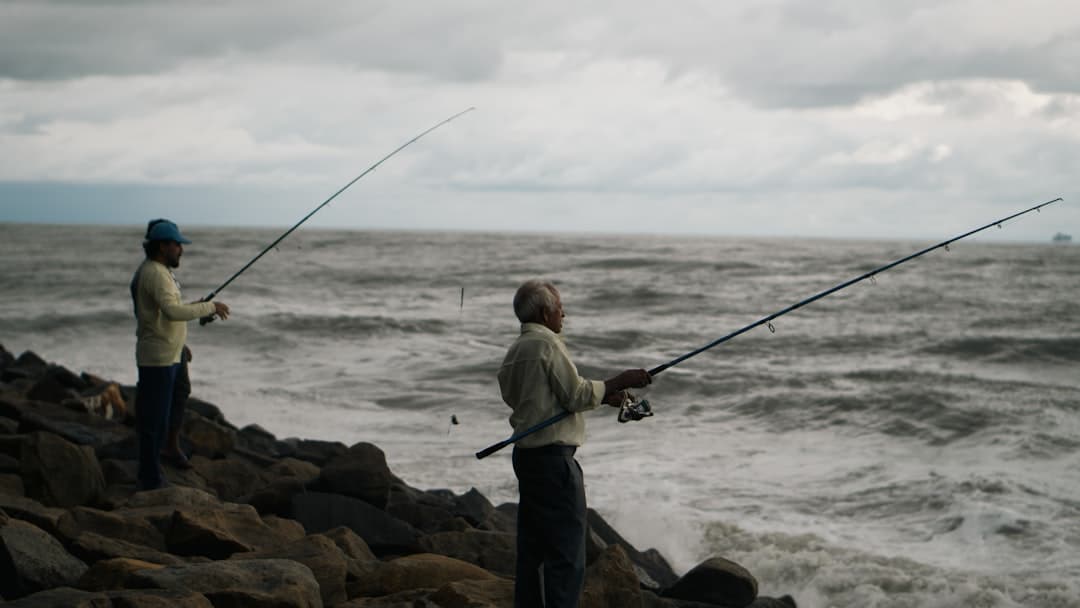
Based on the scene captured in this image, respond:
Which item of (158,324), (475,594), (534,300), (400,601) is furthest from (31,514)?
(534,300)

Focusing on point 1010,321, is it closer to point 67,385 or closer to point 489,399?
point 489,399

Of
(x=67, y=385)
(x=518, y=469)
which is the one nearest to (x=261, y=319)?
(x=67, y=385)

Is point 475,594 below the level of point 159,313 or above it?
below

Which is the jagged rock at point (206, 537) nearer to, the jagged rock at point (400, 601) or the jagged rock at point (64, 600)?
the jagged rock at point (400, 601)

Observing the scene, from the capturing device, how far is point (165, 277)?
5.00 m

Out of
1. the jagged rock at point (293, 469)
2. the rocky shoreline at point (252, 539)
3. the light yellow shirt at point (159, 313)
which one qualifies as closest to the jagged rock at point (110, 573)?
the rocky shoreline at point (252, 539)

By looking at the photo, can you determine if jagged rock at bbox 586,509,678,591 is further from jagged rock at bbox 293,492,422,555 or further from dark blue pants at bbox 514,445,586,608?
dark blue pants at bbox 514,445,586,608

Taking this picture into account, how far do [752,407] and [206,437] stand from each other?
6.51 meters

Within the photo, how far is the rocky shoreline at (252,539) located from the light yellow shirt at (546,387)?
Result: 0.83 metres

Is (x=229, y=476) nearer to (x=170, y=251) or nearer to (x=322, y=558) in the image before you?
(x=170, y=251)

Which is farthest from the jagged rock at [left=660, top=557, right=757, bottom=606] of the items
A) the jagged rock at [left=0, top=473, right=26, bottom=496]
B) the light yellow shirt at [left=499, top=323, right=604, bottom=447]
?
the jagged rock at [left=0, top=473, right=26, bottom=496]

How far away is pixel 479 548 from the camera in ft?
16.4

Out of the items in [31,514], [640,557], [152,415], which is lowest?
[640,557]

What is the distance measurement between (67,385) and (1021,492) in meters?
8.02
